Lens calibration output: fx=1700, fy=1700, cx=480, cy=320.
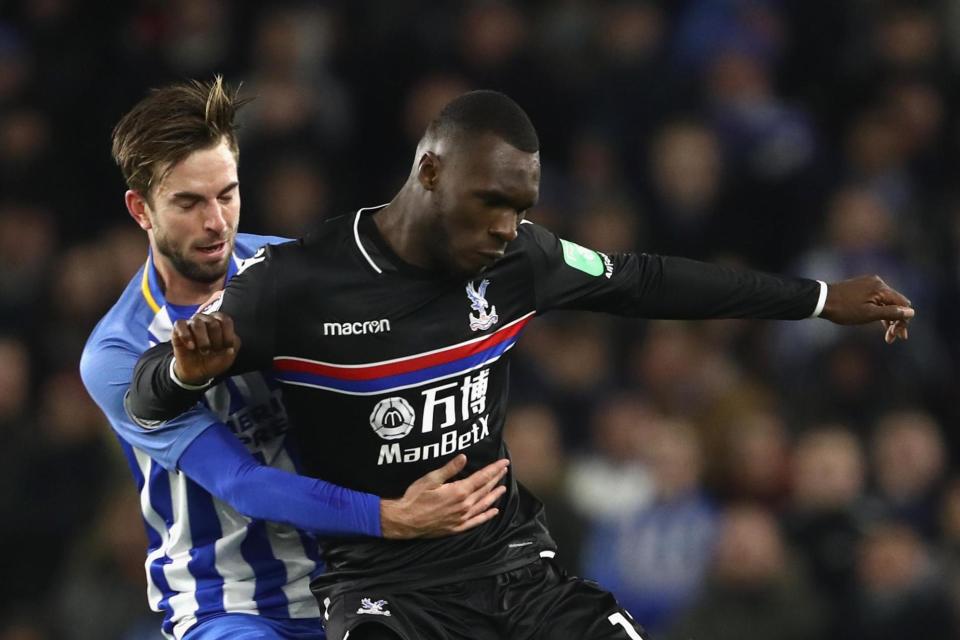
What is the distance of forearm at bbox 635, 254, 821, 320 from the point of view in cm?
406

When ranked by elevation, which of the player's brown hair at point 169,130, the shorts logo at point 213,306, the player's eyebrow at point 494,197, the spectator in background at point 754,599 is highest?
the player's brown hair at point 169,130

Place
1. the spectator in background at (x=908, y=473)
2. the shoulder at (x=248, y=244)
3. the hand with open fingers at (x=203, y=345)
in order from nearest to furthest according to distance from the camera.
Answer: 1. the hand with open fingers at (x=203, y=345)
2. the shoulder at (x=248, y=244)
3. the spectator in background at (x=908, y=473)

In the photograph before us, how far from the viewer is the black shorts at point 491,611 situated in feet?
12.3

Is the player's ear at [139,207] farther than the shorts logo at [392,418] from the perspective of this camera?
Yes

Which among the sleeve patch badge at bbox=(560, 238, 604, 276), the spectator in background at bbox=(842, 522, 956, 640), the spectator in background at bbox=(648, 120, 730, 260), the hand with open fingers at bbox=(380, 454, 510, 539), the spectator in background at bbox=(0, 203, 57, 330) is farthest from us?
the spectator in background at bbox=(648, 120, 730, 260)

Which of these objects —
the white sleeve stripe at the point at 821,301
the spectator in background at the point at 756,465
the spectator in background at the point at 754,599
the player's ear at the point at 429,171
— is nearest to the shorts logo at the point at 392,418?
the player's ear at the point at 429,171

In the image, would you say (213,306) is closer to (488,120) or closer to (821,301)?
(488,120)

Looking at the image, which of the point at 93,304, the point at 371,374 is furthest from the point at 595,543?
the point at 371,374

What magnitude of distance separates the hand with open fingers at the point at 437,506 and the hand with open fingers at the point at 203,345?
Result: 50 cm

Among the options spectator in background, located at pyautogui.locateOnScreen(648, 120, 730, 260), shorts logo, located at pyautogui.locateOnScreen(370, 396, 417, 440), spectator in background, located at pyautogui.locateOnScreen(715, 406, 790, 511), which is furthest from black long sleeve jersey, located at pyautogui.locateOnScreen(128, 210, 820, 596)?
spectator in background, located at pyautogui.locateOnScreen(648, 120, 730, 260)

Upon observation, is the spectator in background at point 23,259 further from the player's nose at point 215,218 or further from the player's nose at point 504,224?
the player's nose at point 504,224

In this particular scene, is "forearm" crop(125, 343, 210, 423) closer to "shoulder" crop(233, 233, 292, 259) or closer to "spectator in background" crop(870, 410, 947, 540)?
"shoulder" crop(233, 233, 292, 259)

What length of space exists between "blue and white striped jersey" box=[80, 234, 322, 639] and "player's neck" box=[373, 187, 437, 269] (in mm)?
510

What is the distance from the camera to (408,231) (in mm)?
3811
